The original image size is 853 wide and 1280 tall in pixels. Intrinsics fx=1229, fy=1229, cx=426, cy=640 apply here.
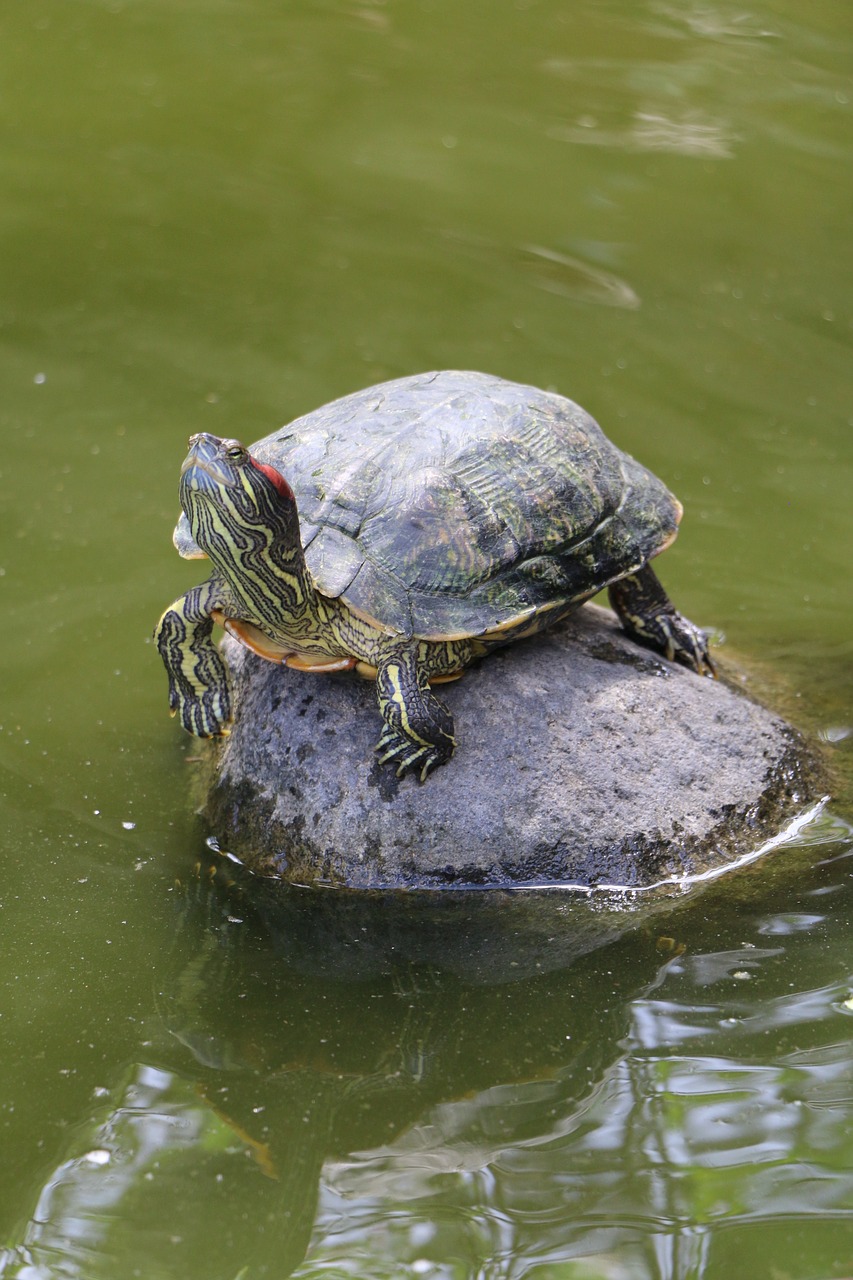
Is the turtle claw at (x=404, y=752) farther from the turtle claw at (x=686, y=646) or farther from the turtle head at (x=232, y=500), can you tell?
the turtle claw at (x=686, y=646)

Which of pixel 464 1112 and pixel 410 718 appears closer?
pixel 464 1112

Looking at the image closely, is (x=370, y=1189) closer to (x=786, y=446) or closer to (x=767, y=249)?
(x=786, y=446)

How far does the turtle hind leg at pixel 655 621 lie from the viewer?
4.01 m

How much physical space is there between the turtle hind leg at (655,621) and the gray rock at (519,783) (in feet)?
0.88

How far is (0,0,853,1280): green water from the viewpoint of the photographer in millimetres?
2342

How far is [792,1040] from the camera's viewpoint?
265 cm

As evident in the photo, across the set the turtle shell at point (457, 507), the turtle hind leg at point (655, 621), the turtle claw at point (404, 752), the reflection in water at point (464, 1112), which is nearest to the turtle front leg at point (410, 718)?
the turtle claw at point (404, 752)

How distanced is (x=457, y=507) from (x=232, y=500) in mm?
691

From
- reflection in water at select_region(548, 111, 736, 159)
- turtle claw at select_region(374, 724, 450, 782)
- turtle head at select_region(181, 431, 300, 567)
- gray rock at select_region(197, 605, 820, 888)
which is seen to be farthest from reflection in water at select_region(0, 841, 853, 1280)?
reflection in water at select_region(548, 111, 736, 159)

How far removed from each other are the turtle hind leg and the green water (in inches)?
17.9

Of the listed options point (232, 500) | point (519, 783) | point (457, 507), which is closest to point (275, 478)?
point (232, 500)

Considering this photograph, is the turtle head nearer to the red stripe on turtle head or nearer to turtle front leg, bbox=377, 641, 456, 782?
the red stripe on turtle head

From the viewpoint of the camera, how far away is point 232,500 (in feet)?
10.1

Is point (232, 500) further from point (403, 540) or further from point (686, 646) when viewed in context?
point (686, 646)
